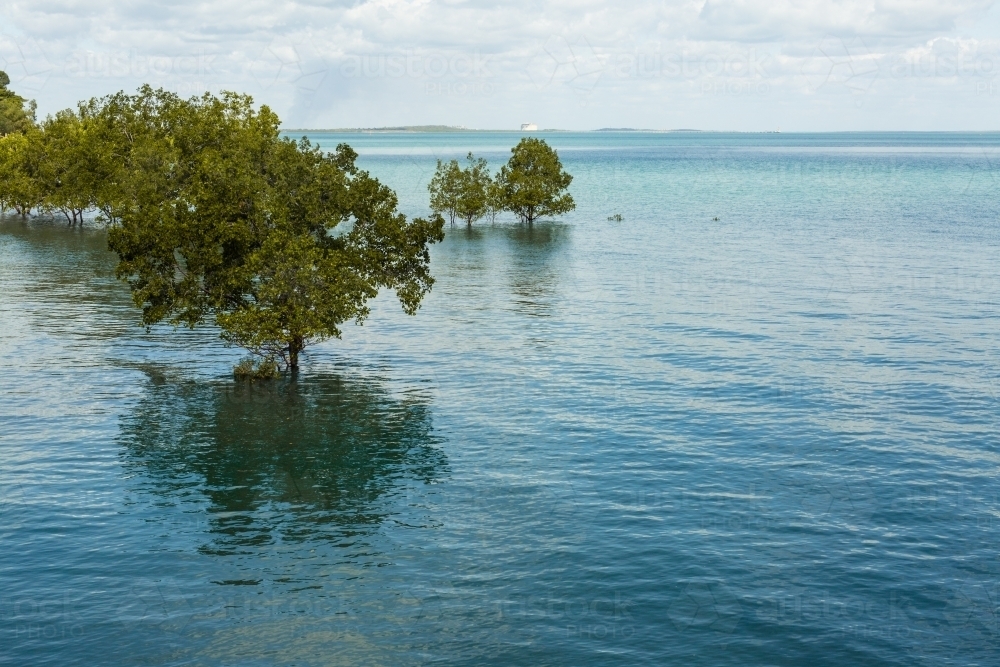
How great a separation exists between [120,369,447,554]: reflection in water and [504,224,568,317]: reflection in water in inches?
1126

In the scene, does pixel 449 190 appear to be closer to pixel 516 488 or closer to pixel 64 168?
pixel 64 168

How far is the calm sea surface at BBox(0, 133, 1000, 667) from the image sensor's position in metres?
32.0

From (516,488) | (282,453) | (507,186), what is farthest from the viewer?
(507,186)

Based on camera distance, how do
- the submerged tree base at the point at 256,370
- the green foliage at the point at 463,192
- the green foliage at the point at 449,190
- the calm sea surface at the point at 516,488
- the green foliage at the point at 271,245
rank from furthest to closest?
the green foliage at the point at 449,190, the green foliage at the point at 463,192, the submerged tree base at the point at 256,370, the green foliage at the point at 271,245, the calm sea surface at the point at 516,488

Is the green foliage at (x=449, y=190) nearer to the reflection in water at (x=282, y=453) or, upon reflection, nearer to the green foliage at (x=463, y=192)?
the green foliage at (x=463, y=192)

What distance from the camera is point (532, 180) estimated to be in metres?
145

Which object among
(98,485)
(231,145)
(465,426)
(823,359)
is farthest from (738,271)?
(98,485)

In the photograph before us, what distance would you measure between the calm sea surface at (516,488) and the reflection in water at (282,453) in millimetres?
196

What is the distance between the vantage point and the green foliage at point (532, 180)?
14312 cm

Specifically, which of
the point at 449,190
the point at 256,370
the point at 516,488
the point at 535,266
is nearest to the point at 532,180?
the point at 449,190

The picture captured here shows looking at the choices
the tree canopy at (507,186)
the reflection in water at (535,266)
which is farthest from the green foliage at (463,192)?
the reflection in water at (535,266)

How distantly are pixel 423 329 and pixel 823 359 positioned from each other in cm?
2849

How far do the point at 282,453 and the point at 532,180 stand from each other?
100804 mm

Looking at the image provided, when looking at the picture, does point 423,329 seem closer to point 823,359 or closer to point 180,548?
point 823,359
